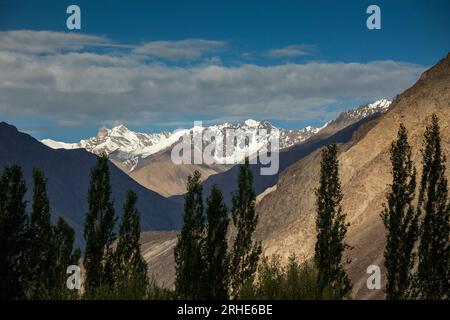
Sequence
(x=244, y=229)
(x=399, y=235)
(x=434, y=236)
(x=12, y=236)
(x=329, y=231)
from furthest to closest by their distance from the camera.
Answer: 1. (x=244, y=229)
2. (x=329, y=231)
3. (x=12, y=236)
4. (x=399, y=235)
5. (x=434, y=236)

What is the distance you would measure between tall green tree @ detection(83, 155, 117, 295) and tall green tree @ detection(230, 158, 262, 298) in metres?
10.6

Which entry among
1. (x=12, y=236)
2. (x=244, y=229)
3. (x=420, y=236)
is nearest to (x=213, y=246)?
(x=244, y=229)

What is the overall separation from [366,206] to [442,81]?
1550 inches

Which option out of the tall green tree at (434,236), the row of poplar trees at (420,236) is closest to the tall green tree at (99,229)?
the row of poplar trees at (420,236)

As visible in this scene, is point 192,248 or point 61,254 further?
point 61,254

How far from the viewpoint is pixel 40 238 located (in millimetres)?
55406

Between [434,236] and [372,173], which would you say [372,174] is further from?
[434,236]

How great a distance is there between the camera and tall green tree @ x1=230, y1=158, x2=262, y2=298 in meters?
55.7

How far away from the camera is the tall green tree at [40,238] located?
175 ft

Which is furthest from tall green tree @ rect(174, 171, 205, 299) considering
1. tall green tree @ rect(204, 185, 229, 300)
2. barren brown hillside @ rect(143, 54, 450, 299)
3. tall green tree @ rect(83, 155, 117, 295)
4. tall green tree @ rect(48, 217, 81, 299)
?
barren brown hillside @ rect(143, 54, 450, 299)

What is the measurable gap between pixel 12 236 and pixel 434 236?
108 feet
